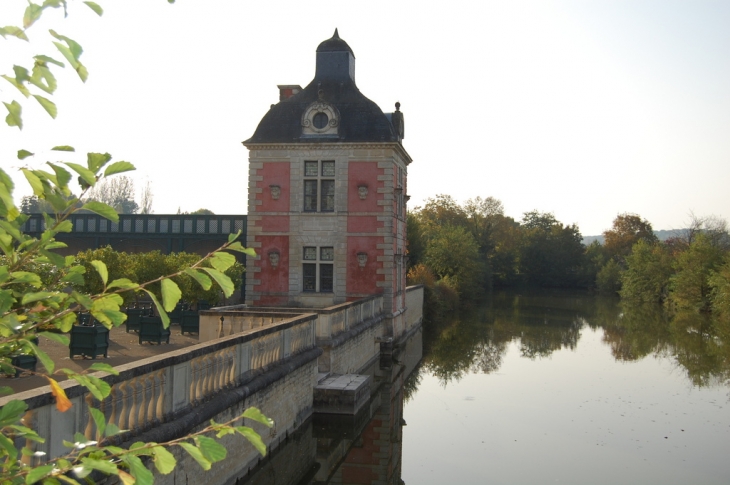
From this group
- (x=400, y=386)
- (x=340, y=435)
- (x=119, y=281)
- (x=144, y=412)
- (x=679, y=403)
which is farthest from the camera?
(x=400, y=386)

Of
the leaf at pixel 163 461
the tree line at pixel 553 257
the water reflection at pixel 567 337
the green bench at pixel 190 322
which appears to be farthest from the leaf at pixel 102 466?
the tree line at pixel 553 257

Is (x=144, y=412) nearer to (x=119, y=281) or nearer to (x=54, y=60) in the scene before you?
(x=119, y=281)

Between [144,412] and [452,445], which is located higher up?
[144,412]

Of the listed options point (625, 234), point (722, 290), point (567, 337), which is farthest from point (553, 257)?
point (567, 337)

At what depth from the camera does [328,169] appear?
2103 cm

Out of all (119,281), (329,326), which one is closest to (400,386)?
(329,326)

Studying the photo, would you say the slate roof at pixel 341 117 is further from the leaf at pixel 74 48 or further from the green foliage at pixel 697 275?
the green foliage at pixel 697 275

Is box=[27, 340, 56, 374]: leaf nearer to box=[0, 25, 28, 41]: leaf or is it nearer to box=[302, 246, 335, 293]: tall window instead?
box=[0, 25, 28, 41]: leaf

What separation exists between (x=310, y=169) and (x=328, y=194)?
2.95 feet

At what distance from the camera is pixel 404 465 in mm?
10992

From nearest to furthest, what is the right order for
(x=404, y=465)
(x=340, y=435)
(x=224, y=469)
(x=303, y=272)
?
(x=224, y=469) → (x=404, y=465) → (x=340, y=435) → (x=303, y=272)

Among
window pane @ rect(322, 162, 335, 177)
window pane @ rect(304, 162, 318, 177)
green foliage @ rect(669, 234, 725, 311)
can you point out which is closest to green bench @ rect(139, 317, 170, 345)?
window pane @ rect(304, 162, 318, 177)

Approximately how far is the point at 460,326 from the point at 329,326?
728 inches

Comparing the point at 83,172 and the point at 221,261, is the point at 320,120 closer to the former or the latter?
the point at 221,261
